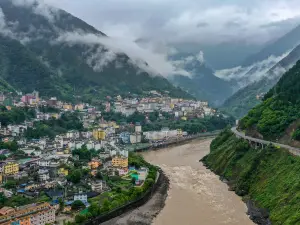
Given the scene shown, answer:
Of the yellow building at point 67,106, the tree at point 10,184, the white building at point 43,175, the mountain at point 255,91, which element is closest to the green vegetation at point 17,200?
the tree at point 10,184

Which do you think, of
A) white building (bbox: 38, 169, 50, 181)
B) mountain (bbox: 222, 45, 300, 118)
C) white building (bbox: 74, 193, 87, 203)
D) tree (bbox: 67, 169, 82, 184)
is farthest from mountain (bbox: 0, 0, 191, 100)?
white building (bbox: 74, 193, 87, 203)

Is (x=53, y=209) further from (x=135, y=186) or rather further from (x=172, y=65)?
(x=172, y=65)

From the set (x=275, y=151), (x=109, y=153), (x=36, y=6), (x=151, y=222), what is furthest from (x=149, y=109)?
(x=36, y=6)

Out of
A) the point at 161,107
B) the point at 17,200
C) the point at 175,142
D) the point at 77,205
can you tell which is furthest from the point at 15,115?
the point at 161,107

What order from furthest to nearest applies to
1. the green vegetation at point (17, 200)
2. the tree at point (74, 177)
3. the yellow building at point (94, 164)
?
the yellow building at point (94, 164) < the tree at point (74, 177) < the green vegetation at point (17, 200)

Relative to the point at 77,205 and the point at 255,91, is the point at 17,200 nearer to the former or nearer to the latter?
the point at 77,205

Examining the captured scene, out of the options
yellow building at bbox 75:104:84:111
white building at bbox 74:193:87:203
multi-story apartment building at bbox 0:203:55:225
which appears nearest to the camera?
multi-story apartment building at bbox 0:203:55:225

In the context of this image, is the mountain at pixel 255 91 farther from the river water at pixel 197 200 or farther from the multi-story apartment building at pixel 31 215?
the multi-story apartment building at pixel 31 215

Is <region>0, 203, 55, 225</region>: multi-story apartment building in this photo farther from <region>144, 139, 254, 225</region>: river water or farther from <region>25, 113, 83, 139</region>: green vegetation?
<region>25, 113, 83, 139</region>: green vegetation
